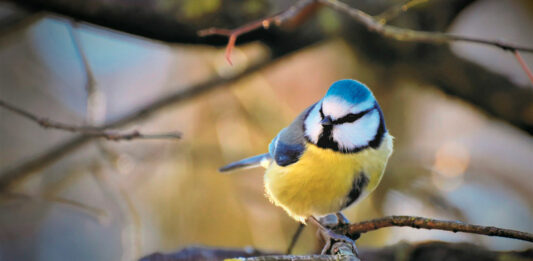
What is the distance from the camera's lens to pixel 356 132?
4.31 ft

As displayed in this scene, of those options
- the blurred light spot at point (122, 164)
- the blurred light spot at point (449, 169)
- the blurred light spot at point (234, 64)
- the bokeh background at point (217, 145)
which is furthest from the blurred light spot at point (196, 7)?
the blurred light spot at point (449, 169)

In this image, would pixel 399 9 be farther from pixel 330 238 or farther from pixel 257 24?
pixel 330 238

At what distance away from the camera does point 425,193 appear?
2.14 metres

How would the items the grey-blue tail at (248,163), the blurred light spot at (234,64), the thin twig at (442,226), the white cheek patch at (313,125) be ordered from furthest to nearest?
the blurred light spot at (234,64) < the grey-blue tail at (248,163) < the white cheek patch at (313,125) < the thin twig at (442,226)

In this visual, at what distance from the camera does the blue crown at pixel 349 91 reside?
1.15 metres

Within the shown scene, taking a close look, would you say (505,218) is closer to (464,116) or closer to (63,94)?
(464,116)

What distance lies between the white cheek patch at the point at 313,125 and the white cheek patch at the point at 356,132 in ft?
0.23

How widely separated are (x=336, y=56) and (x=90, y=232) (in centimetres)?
210

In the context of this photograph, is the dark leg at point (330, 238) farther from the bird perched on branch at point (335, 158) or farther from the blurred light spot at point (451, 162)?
the blurred light spot at point (451, 162)

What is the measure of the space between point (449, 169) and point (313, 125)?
1.24m

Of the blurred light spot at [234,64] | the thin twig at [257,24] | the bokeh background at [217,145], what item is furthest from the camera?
the blurred light spot at [234,64]

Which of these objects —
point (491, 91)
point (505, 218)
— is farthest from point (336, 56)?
point (505, 218)

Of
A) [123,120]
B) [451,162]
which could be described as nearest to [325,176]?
[123,120]

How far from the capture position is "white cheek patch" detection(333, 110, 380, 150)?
1.29 m
